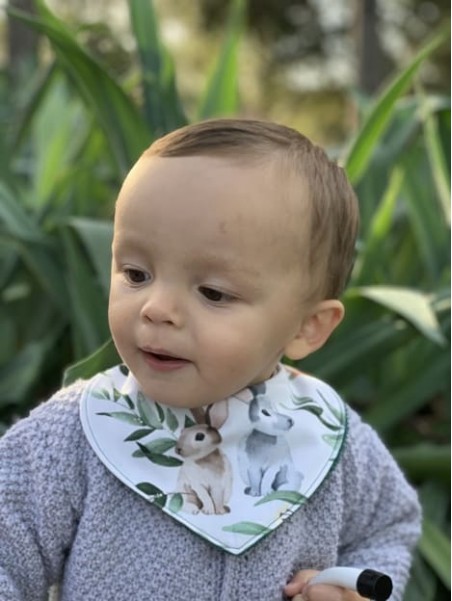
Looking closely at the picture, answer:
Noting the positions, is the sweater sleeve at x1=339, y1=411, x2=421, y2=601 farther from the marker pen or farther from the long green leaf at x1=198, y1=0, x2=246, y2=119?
the long green leaf at x1=198, y1=0, x2=246, y2=119

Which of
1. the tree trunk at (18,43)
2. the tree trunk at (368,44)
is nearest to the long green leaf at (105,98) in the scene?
the tree trunk at (368,44)

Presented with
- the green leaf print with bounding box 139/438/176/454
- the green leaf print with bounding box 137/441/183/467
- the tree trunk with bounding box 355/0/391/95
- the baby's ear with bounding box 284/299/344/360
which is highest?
the baby's ear with bounding box 284/299/344/360

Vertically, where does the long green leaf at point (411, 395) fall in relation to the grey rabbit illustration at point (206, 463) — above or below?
below

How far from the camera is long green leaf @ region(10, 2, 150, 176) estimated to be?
2.13 metres

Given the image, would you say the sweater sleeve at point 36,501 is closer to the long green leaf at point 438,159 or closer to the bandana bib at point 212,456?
the bandana bib at point 212,456

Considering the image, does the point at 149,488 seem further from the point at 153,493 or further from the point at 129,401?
the point at 129,401

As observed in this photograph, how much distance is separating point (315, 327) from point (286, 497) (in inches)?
8.3

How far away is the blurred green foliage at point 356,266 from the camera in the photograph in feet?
6.89

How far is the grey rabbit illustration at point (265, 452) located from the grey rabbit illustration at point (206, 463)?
0.09ft

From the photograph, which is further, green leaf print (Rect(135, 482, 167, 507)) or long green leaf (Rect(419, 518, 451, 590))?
long green leaf (Rect(419, 518, 451, 590))

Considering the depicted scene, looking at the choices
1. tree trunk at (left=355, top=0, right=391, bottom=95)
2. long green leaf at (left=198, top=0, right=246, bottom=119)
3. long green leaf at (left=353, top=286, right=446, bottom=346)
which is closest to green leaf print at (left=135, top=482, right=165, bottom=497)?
long green leaf at (left=353, top=286, right=446, bottom=346)

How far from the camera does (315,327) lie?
1.39 metres

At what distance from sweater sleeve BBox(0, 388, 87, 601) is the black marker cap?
1.12ft

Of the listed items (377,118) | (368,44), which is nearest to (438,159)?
(377,118)
